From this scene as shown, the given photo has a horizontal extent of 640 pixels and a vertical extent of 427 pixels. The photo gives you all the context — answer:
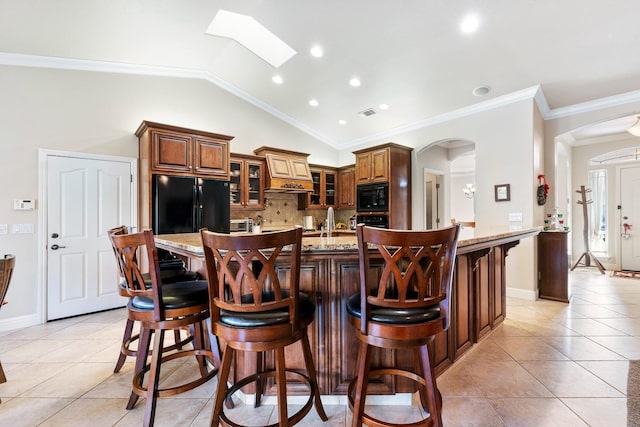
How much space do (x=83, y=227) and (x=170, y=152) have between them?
142 centimetres

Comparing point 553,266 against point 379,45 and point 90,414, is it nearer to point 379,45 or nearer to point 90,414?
point 379,45

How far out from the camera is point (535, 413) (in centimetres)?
171

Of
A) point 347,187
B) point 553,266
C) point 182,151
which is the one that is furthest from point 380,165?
point 182,151

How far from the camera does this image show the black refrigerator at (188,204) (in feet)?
12.0

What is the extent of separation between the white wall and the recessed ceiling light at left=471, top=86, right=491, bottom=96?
13.6 feet

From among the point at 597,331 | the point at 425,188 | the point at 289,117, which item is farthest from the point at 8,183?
the point at 597,331

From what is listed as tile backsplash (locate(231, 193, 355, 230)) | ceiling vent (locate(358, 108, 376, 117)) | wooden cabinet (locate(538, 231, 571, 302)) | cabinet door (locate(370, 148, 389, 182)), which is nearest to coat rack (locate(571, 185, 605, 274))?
wooden cabinet (locate(538, 231, 571, 302))

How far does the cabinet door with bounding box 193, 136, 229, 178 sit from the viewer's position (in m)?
3.99

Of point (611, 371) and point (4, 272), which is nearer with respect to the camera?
point (4, 272)

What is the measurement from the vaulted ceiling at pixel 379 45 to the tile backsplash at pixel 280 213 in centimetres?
214

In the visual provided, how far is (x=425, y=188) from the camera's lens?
5.60 meters

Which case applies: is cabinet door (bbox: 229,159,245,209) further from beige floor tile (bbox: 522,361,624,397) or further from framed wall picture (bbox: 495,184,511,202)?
beige floor tile (bbox: 522,361,624,397)

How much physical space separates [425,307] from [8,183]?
4444mm

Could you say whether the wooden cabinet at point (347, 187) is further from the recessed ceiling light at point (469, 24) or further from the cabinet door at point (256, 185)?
the recessed ceiling light at point (469, 24)
